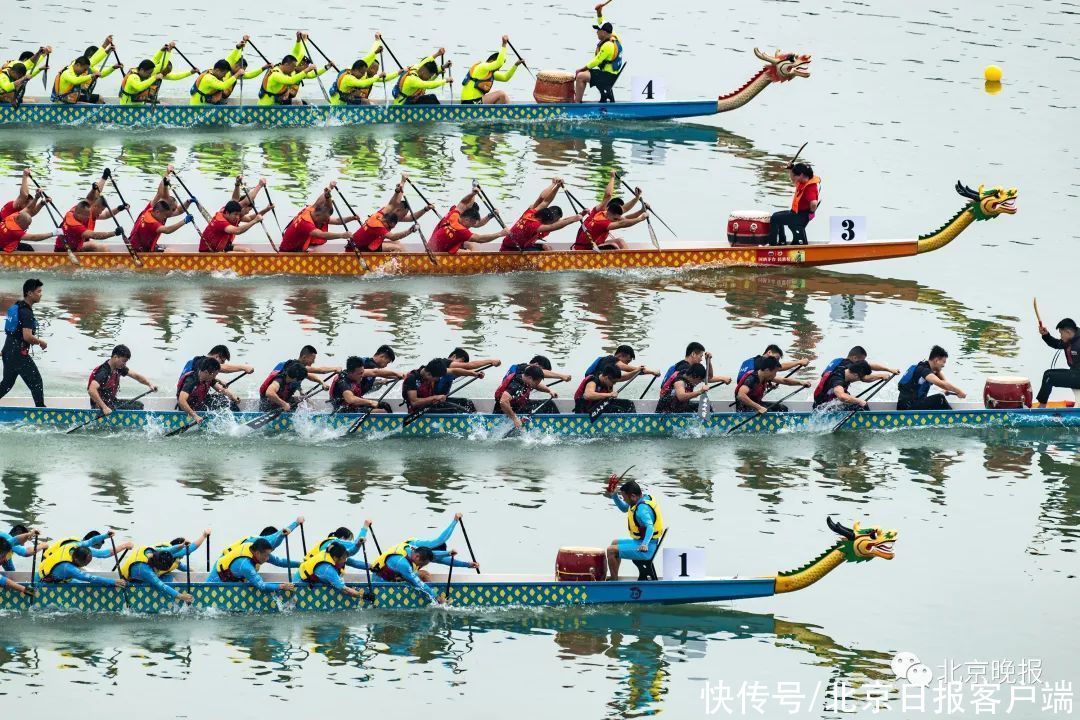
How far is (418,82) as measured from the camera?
157ft

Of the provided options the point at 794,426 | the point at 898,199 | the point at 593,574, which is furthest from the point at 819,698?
the point at 898,199

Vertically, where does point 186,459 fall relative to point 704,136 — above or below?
below

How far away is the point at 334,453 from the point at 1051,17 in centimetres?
3422

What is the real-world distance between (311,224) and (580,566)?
508 inches

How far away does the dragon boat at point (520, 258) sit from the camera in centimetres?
3956

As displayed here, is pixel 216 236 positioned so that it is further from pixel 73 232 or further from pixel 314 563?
pixel 314 563

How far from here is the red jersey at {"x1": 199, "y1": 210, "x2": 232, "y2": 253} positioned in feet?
129

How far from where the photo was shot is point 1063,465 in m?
33.9

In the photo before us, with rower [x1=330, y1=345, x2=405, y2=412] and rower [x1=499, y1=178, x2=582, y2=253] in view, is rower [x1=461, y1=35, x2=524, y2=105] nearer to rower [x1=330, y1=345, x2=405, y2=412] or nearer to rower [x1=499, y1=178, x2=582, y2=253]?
rower [x1=499, y1=178, x2=582, y2=253]

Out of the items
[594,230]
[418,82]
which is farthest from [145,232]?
[418,82]

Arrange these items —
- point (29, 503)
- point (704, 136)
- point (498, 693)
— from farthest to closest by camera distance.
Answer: point (704, 136)
point (29, 503)
point (498, 693)

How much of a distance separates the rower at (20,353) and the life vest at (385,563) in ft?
24.0

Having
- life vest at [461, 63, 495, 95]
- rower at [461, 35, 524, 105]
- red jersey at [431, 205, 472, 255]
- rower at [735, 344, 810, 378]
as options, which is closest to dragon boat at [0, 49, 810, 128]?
rower at [461, 35, 524, 105]

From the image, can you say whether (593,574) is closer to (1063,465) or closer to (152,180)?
(1063,465)
